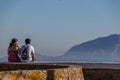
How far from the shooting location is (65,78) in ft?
26.7

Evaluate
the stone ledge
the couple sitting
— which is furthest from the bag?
the stone ledge

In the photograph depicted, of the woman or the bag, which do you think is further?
the woman

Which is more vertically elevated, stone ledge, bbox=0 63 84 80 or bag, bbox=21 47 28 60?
bag, bbox=21 47 28 60

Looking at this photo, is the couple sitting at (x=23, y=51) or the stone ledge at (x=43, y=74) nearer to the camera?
the stone ledge at (x=43, y=74)

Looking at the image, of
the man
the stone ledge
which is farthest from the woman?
the stone ledge

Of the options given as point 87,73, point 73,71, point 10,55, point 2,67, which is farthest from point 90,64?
point 73,71

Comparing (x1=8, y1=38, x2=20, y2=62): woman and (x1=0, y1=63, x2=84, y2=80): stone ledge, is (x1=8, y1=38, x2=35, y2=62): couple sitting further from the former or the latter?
(x1=0, y1=63, x2=84, y2=80): stone ledge

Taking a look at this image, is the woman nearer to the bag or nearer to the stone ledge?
the bag

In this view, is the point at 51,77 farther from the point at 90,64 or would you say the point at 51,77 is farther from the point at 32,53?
the point at 90,64

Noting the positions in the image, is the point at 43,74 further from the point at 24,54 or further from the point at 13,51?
the point at 13,51

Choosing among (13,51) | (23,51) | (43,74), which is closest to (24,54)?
(23,51)

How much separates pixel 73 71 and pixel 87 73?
399 inches

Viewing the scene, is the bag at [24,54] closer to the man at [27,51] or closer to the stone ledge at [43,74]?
the man at [27,51]

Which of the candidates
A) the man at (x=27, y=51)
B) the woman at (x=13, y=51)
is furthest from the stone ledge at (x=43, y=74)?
the woman at (x=13, y=51)
